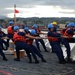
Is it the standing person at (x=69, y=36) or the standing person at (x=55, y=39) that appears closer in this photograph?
the standing person at (x=55, y=39)

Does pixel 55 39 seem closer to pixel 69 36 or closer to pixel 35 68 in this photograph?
pixel 69 36

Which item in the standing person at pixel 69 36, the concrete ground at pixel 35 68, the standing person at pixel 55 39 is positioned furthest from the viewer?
the standing person at pixel 69 36

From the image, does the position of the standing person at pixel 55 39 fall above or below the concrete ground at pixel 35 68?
above

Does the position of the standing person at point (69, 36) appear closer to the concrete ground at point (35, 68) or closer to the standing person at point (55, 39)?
the standing person at point (55, 39)

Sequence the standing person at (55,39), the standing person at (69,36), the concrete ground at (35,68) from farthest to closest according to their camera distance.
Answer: the standing person at (69,36) → the standing person at (55,39) → the concrete ground at (35,68)

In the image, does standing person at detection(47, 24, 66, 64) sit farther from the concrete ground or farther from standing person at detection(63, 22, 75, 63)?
standing person at detection(63, 22, 75, 63)

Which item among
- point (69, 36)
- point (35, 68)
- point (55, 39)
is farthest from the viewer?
point (69, 36)

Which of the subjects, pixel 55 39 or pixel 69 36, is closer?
pixel 55 39

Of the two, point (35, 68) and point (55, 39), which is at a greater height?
point (55, 39)

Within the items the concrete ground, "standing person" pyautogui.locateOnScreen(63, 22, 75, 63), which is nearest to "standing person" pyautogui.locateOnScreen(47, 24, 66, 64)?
A: the concrete ground

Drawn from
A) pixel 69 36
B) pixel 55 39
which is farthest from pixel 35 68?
pixel 69 36

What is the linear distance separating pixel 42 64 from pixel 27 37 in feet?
4.44

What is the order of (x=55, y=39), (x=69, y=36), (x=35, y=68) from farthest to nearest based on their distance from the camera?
(x=69, y=36)
(x=55, y=39)
(x=35, y=68)

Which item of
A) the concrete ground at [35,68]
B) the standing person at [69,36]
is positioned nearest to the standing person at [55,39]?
the concrete ground at [35,68]
